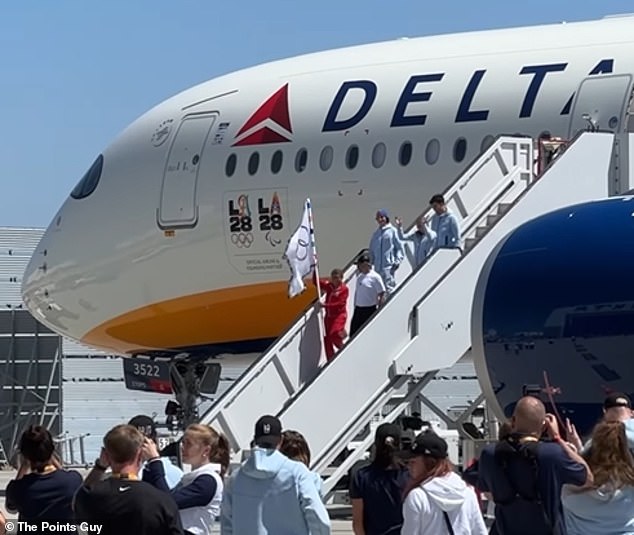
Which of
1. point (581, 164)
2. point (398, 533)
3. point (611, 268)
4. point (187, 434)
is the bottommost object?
point (398, 533)

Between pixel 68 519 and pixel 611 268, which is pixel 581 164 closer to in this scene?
pixel 611 268

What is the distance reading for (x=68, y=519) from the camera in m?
8.53

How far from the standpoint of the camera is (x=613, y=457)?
7371 mm

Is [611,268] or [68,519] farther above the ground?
[611,268]

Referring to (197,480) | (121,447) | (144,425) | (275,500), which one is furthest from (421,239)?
(121,447)

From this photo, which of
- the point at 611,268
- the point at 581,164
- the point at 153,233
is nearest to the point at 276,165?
the point at 153,233

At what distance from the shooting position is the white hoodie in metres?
7.96

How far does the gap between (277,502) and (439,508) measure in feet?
3.19

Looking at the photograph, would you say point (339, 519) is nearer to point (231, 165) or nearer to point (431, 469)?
point (231, 165)

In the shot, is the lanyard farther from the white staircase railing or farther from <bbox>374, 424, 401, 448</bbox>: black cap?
the white staircase railing

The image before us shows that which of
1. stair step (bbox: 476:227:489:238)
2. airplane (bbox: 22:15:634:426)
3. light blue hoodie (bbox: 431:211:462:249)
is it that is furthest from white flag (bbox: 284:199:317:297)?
light blue hoodie (bbox: 431:211:462:249)

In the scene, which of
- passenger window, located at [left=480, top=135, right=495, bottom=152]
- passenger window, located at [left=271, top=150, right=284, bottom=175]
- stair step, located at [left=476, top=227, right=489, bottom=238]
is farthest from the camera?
passenger window, located at [left=271, top=150, right=284, bottom=175]

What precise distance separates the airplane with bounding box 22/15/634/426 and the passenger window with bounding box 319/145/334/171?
0.09ft

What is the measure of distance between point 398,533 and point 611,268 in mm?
3966
